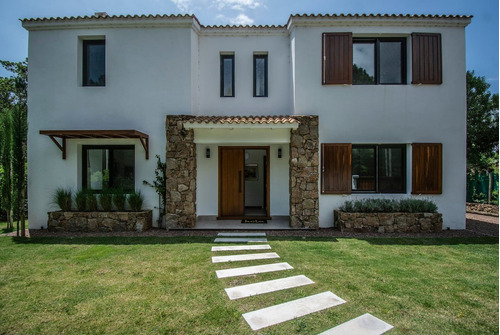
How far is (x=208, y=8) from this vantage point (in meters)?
10.9

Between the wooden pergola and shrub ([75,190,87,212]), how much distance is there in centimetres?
148

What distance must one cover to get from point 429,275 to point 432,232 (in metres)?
4.37

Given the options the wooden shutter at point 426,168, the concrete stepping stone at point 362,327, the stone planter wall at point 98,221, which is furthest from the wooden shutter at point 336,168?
the stone planter wall at point 98,221

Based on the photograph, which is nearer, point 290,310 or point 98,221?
point 290,310

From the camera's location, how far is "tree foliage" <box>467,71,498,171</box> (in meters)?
14.5

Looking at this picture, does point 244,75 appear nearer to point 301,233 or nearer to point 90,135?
point 90,135

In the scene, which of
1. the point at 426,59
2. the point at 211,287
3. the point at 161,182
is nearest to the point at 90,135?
the point at 161,182

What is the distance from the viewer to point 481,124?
14750 mm

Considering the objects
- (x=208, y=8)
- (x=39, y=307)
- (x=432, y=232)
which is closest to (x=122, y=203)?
(x=39, y=307)

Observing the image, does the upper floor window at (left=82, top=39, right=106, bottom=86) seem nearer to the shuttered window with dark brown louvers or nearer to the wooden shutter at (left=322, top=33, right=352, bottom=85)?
the wooden shutter at (left=322, top=33, right=352, bottom=85)

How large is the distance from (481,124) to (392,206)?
34.1ft

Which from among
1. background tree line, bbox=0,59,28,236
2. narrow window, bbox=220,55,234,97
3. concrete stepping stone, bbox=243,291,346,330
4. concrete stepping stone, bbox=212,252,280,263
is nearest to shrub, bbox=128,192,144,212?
background tree line, bbox=0,59,28,236

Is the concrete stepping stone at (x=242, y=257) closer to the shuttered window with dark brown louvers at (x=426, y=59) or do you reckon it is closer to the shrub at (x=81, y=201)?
the shrub at (x=81, y=201)

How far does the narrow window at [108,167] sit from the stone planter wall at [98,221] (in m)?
1.11
